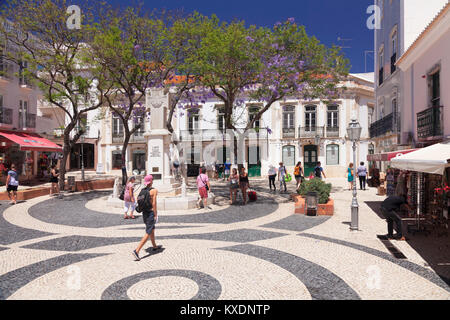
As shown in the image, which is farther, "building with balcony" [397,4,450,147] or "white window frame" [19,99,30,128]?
"white window frame" [19,99,30,128]

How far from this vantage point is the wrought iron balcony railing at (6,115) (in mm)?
18180

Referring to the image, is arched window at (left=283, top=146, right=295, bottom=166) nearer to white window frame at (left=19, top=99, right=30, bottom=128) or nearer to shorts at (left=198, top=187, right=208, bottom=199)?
shorts at (left=198, top=187, right=208, bottom=199)

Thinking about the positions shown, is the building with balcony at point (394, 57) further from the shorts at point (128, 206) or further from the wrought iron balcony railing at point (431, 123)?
the shorts at point (128, 206)

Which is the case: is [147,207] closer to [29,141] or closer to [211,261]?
[211,261]

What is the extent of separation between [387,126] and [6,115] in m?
22.7

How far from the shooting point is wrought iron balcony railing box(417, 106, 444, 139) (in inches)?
379

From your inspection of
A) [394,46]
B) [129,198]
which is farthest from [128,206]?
[394,46]

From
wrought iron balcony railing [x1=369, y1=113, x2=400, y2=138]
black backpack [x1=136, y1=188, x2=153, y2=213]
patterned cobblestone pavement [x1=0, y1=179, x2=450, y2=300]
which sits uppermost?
wrought iron balcony railing [x1=369, y1=113, x2=400, y2=138]

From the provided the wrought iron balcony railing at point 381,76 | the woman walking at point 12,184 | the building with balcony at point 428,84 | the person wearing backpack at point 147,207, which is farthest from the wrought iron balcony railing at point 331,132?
the person wearing backpack at point 147,207

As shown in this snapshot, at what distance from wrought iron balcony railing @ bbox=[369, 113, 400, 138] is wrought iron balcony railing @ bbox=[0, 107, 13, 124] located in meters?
22.5

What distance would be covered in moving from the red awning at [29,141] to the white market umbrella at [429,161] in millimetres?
19181

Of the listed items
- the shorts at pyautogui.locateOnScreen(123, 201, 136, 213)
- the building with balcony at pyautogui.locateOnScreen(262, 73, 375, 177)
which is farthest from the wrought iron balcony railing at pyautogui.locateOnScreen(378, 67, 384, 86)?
the shorts at pyautogui.locateOnScreen(123, 201, 136, 213)

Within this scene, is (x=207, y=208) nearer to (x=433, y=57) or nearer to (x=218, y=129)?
(x=433, y=57)

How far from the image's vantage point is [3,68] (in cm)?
1898
